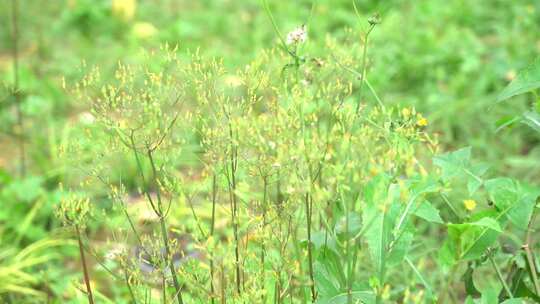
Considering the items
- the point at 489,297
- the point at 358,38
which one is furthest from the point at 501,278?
the point at 358,38

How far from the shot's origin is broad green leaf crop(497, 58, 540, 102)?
6.57ft

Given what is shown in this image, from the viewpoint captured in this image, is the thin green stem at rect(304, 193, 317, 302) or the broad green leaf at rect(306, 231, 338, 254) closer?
the thin green stem at rect(304, 193, 317, 302)

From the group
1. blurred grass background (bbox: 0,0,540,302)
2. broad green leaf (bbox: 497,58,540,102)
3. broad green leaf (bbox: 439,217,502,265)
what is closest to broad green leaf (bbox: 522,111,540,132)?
broad green leaf (bbox: 497,58,540,102)

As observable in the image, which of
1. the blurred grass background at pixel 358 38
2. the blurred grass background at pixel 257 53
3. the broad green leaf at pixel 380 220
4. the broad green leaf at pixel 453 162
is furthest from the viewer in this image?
the blurred grass background at pixel 358 38

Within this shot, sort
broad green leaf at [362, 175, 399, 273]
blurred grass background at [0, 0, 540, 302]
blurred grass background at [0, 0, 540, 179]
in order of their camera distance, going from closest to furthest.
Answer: broad green leaf at [362, 175, 399, 273] → blurred grass background at [0, 0, 540, 302] → blurred grass background at [0, 0, 540, 179]

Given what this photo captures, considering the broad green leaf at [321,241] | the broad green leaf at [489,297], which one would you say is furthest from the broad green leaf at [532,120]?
the broad green leaf at [321,241]

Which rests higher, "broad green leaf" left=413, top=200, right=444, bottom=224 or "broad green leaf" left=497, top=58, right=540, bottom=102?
"broad green leaf" left=497, top=58, right=540, bottom=102

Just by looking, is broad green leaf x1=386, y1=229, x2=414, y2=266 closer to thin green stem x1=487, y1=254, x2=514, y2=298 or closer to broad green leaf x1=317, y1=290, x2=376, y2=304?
broad green leaf x1=317, y1=290, x2=376, y2=304

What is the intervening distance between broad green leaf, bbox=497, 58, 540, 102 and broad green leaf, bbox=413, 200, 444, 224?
36 cm

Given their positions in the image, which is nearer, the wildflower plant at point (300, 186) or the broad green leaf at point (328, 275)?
the wildflower plant at point (300, 186)

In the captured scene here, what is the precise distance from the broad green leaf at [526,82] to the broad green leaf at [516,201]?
24 cm

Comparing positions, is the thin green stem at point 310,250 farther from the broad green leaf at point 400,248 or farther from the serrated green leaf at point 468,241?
the serrated green leaf at point 468,241

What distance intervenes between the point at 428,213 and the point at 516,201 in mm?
266

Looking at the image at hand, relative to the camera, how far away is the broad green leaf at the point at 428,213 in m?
1.83
